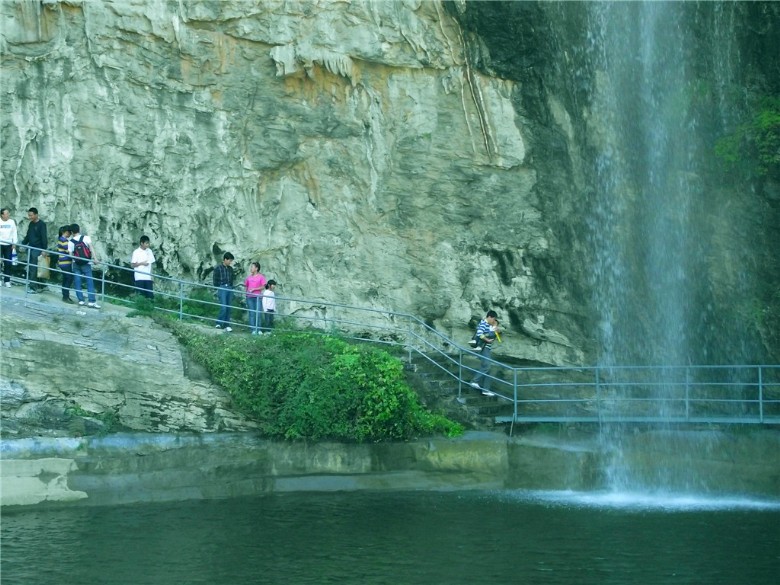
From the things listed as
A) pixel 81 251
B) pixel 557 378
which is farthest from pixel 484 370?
pixel 81 251

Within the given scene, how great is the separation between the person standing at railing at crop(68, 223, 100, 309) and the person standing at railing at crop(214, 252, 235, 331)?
2.34m

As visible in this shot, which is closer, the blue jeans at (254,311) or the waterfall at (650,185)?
the blue jeans at (254,311)

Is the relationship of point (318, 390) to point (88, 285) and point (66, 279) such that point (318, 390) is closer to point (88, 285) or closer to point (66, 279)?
point (88, 285)

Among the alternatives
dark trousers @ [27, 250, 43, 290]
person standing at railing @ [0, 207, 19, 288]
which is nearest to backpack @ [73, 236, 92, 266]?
dark trousers @ [27, 250, 43, 290]

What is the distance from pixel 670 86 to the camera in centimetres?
2031

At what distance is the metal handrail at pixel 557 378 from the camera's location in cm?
1883

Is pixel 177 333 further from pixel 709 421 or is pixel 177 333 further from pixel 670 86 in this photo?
pixel 670 86

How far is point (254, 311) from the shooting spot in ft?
62.1

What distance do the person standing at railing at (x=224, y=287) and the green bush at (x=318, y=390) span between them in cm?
136

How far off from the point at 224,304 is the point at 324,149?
4.06 metres

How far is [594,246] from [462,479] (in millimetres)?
5755

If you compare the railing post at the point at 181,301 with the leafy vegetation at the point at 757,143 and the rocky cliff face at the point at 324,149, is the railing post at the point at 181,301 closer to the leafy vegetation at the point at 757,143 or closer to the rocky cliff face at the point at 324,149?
the rocky cliff face at the point at 324,149

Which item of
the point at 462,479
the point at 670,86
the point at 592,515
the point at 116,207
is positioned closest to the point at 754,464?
the point at 592,515

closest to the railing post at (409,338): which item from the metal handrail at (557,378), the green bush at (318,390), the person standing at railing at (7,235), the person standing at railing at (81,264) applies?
the metal handrail at (557,378)
